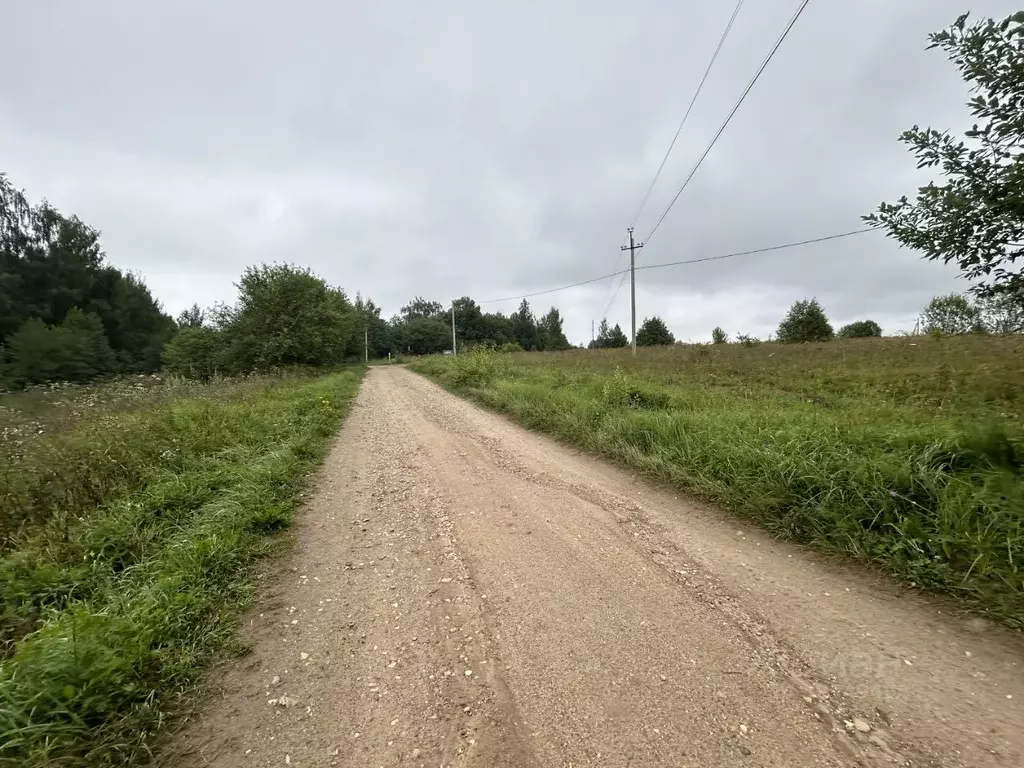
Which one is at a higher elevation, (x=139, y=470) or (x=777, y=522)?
(x=139, y=470)

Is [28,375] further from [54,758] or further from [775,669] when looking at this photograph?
[775,669]

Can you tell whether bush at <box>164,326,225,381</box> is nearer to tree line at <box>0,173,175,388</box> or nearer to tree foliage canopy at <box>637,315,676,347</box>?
tree line at <box>0,173,175,388</box>

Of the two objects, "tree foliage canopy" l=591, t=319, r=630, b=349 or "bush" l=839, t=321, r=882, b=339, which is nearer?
"bush" l=839, t=321, r=882, b=339

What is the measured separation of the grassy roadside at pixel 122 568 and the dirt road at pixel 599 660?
13.0 inches

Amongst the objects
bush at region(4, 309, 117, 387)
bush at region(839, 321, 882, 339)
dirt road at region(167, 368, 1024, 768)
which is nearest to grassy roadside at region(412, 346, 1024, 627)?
dirt road at region(167, 368, 1024, 768)

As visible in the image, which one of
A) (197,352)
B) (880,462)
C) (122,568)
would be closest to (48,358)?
(197,352)

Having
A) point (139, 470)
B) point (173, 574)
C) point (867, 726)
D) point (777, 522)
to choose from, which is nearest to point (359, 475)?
point (139, 470)

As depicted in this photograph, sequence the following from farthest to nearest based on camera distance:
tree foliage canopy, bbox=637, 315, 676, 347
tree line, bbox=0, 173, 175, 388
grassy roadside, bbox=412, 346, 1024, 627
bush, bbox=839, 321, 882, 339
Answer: tree foliage canopy, bbox=637, 315, 676, 347, bush, bbox=839, 321, 882, 339, tree line, bbox=0, 173, 175, 388, grassy roadside, bbox=412, 346, 1024, 627

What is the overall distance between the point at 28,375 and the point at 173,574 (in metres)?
25.4

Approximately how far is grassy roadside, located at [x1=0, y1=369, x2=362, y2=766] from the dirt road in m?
0.33

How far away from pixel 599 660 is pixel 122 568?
3943 millimetres

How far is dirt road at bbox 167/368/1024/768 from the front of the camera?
191 centimetres

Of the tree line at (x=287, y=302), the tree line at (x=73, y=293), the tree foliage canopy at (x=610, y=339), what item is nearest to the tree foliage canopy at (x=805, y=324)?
the tree line at (x=287, y=302)

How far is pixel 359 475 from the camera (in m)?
6.08
